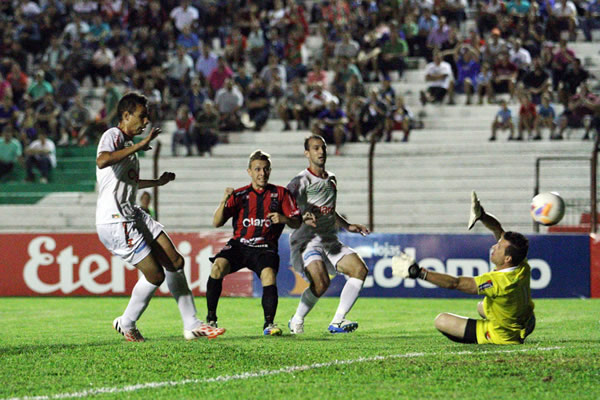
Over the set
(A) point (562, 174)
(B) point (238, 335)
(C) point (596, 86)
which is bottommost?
(B) point (238, 335)

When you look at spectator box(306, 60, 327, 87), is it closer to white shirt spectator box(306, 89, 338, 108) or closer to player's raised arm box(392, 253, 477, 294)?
white shirt spectator box(306, 89, 338, 108)

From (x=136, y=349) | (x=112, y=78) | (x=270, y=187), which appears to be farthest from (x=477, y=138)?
(x=136, y=349)

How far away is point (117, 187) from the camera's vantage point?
27.9 feet

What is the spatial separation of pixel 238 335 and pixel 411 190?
10178mm

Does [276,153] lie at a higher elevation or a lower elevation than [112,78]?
lower

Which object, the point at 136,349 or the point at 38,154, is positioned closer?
the point at 136,349

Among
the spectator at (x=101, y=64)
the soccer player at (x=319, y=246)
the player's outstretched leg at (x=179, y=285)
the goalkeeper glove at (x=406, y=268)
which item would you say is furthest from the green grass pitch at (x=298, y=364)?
the spectator at (x=101, y=64)

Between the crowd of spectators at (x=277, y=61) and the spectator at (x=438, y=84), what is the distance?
0.10 feet

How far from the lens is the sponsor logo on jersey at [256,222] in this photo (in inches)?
378

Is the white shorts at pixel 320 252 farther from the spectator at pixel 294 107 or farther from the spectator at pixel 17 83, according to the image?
the spectator at pixel 17 83

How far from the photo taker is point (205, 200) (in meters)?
20.0

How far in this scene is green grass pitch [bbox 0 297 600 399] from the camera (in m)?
6.20

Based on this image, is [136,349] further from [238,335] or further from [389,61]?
[389,61]

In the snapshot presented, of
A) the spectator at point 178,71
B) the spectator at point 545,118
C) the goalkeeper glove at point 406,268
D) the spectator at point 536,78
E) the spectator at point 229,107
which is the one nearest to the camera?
the goalkeeper glove at point 406,268
